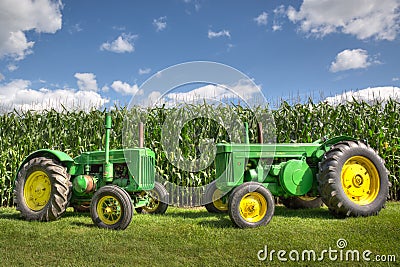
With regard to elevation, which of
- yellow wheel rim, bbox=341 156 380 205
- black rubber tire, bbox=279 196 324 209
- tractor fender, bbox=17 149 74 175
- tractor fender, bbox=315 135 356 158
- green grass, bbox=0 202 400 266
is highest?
tractor fender, bbox=315 135 356 158

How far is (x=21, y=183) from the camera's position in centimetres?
608

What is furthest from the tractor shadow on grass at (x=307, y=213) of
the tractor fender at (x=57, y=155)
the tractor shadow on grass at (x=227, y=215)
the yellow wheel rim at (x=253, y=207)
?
the tractor fender at (x=57, y=155)

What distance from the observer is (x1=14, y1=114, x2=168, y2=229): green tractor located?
570cm

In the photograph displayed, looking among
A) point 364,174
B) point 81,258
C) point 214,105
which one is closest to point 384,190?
point 364,174

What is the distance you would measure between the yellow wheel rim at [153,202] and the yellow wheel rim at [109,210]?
49.8 inches

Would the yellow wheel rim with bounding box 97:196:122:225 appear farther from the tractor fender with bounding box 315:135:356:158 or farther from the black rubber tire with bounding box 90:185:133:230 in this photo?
the tractor fender with bounding box 315:135:356:158

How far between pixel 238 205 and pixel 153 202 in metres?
2.06

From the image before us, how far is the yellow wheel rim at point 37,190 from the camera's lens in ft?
19.6

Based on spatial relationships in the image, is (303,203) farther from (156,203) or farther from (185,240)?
(185,240)

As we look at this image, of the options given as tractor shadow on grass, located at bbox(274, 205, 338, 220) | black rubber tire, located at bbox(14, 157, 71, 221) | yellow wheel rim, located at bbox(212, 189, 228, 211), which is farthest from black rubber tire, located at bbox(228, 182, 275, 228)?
black rubber tire, located at bbox(14, 157, 71, 221)

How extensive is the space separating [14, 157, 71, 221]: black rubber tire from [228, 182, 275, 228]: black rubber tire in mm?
2601

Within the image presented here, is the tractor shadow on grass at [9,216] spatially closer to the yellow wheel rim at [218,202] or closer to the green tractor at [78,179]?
the green tractor at [78,179]

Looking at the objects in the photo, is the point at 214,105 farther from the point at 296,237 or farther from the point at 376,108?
the point at 296,237

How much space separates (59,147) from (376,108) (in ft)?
23.5
